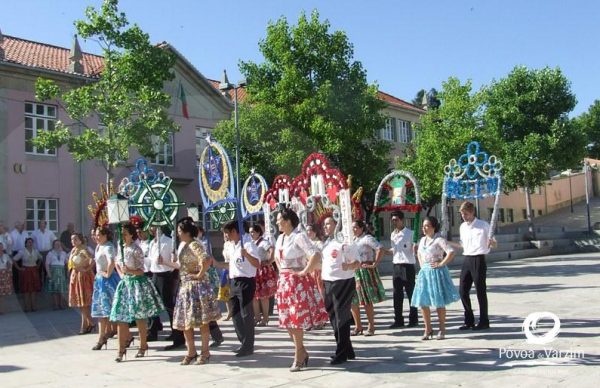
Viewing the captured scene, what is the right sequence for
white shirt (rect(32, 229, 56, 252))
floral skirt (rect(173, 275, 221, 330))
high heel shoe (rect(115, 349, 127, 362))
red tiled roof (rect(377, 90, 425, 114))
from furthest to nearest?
1. red tiled roof (rect(377, 90, 425, 114))
2. white shirt (rect(32, 229, 56, 252))
3. high heel shoe (rect(115, 349, 127, 362))
4. floral skirt (rect(173, 275, 221, 330))

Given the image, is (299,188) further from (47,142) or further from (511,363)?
(47,142)

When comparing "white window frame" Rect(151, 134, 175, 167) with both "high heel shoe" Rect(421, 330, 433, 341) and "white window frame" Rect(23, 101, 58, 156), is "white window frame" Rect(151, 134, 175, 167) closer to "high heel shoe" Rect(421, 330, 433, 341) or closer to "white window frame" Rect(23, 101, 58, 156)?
"white window frame" Rect(23, 101, 58, 156)

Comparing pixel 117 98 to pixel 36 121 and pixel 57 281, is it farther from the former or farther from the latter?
pixel 36 121

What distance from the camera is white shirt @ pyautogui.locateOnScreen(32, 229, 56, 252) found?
16.5 meters

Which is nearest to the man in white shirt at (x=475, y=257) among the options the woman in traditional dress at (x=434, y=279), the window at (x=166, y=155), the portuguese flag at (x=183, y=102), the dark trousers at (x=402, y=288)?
the woman in traditional dress at (x=434, y=279)

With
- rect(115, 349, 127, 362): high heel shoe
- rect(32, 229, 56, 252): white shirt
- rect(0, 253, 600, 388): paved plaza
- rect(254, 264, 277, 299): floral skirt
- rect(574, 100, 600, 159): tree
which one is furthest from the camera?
rect(574, 100, 600, 159): tree

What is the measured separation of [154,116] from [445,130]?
14.7 metres

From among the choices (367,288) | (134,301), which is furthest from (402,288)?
(134,301)

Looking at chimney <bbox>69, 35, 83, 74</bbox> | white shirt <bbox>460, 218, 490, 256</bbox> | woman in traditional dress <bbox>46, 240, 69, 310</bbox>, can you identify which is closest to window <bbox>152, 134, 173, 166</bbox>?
chimney <bbox>69, 35, 83, 74</bbox>

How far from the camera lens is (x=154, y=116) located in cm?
1534

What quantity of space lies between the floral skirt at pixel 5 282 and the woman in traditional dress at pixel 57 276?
0.86 m

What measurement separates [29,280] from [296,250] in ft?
33.1

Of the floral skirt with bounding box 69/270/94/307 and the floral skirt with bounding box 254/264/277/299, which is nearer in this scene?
the floral skirt with bounding box 69/270/94/307

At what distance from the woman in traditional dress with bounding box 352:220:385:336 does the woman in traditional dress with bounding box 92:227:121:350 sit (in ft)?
11.3
